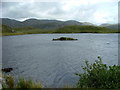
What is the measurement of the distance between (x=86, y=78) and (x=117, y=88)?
199 cm

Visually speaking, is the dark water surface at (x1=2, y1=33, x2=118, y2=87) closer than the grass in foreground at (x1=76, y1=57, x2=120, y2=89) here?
No

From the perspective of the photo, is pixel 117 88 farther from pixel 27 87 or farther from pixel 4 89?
pixel 4 89

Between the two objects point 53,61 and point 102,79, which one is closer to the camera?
point 102,79

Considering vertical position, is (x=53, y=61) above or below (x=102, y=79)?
below

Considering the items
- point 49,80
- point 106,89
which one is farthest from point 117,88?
point 49,80

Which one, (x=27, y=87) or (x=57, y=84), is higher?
(x=27, y=87)

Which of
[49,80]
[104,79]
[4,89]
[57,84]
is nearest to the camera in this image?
[4,89]

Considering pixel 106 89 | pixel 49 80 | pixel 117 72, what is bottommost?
pixel 49 80

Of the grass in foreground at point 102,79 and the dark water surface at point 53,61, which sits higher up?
the grass in foreground at point 102,79

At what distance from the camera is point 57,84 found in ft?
51.8

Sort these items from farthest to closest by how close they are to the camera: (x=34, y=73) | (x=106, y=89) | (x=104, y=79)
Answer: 1. (x=34, y=73)
2. (x=104, y=79)
3. (x=106, y=89)

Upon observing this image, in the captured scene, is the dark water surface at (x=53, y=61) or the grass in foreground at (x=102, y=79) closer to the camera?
the grass in foreground at (x=102, y=79)

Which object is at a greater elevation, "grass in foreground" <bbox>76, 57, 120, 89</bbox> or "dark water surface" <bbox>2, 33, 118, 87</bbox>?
"grass in foreground" <bbox>76, 57, 120, 89</bbox>

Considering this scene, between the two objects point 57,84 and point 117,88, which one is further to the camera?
point 57,84
